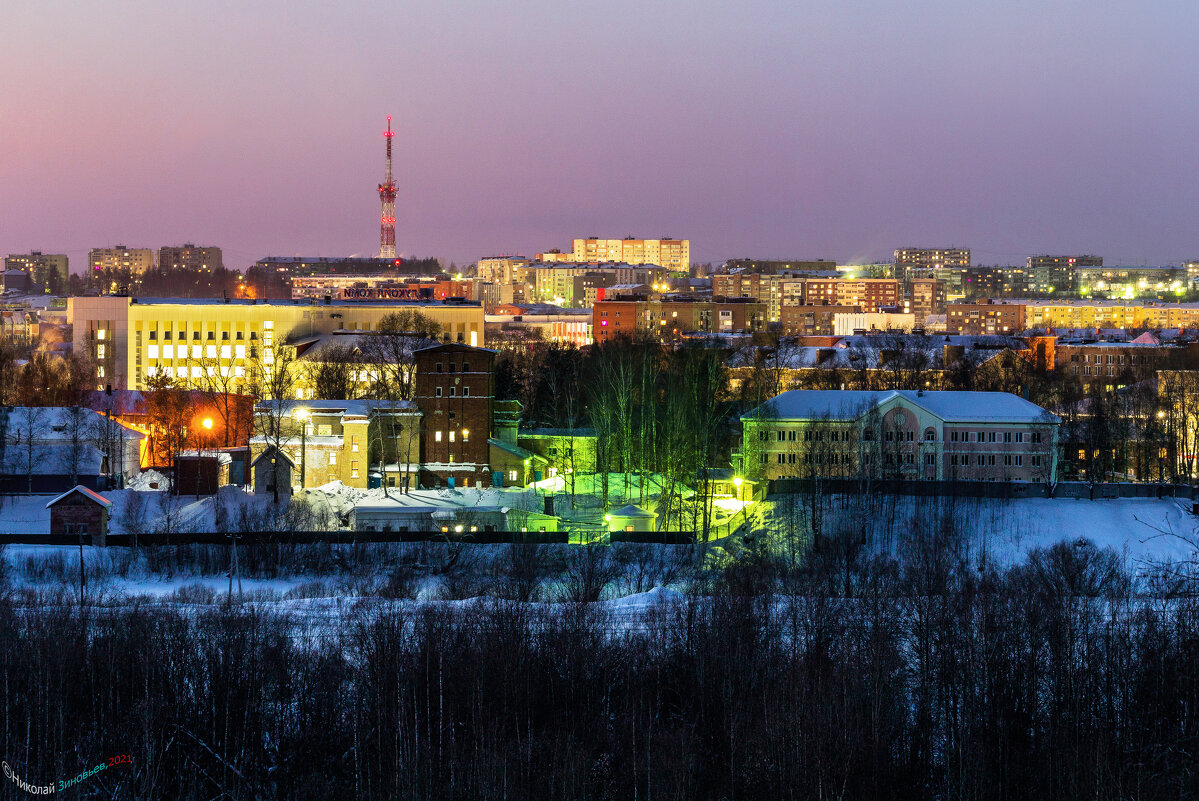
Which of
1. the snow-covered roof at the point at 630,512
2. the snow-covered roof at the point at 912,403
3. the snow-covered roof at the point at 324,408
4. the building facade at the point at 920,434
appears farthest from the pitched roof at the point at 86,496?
the snow-covered roof at the point at 912,403

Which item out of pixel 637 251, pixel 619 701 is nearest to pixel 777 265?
pixel 637 251

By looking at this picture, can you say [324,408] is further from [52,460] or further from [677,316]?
[677,316]

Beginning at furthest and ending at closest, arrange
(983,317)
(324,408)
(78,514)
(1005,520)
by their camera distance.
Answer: (983,317) < (324,408) < (1005,520) < (78,514)

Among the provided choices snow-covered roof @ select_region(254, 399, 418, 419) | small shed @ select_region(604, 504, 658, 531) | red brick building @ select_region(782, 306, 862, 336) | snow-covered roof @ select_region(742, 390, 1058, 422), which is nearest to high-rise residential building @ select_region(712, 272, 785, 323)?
red brick building @ select_region(782, 306, 862, 336)

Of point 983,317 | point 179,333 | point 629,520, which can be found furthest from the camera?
point 983,317

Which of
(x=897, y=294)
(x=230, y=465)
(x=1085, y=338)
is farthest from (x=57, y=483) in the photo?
(x=897, y=294)

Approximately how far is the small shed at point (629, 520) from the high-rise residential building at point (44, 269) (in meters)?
104

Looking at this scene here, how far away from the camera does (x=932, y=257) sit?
161 m

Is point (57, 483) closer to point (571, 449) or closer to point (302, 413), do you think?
point (302, 413)

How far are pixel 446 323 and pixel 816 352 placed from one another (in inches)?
559

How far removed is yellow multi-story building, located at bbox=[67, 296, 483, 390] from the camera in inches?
2010

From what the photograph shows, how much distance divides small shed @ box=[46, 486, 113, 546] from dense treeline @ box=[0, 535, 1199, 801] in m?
5.34

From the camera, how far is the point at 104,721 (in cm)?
1382

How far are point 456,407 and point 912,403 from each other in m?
9.19
